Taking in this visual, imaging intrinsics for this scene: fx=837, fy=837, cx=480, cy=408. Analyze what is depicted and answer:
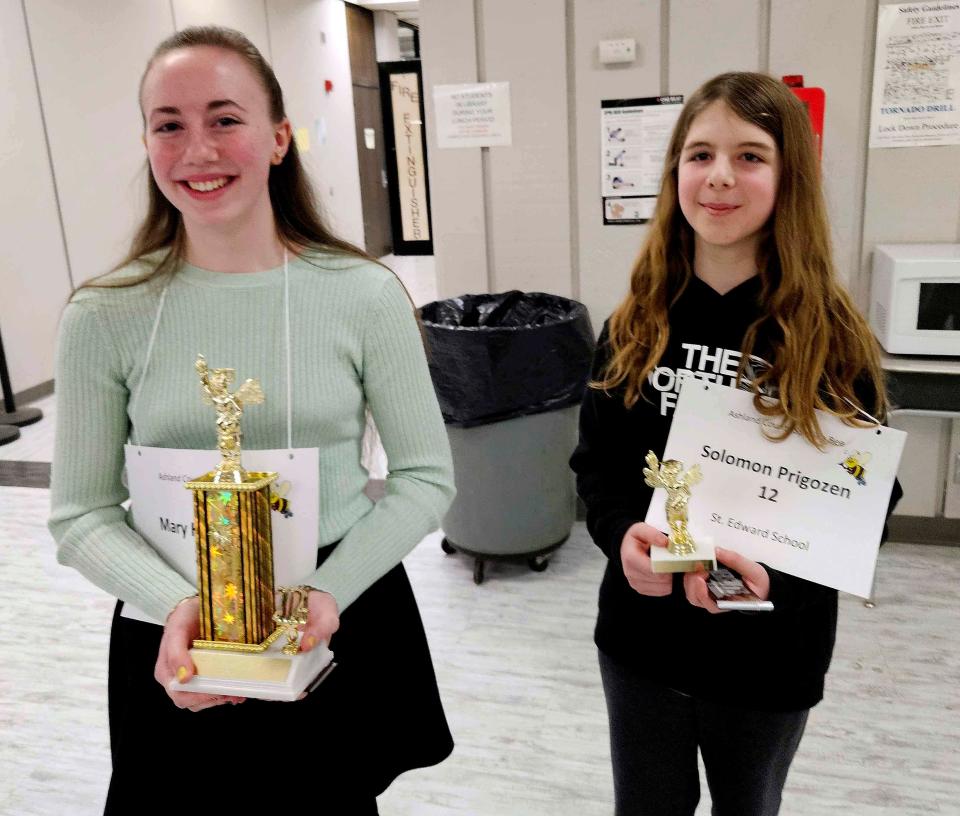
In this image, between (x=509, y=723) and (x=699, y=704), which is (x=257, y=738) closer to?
(x=699, y=704)

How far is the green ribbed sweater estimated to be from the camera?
106 centimetres

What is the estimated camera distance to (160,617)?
1.04 meters

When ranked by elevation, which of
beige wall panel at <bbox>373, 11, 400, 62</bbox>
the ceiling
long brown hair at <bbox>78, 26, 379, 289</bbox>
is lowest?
long brown hair at <bbox>78, 26, 379, 289</bbox>

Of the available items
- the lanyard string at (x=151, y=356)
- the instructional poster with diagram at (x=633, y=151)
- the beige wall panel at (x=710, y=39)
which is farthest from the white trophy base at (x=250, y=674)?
the beige wall panel at (x=710, y=39)

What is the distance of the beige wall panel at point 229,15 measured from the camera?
22.1ft

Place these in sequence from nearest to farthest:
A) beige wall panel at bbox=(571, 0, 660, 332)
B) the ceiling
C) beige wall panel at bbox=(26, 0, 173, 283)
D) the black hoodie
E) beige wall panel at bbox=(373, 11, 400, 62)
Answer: the black hoodie, beige wall panel at bbox=(571, 0, 660, 332), beige wall panel at bbox=(26, 0, 173, 283), the ceiling, beige wall panel at bbox=(373, 11, 400, 62)

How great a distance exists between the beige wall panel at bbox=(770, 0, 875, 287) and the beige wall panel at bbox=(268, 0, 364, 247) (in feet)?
17.3

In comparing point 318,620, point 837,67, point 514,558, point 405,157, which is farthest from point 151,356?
point 405,157

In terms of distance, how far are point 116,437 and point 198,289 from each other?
222mm

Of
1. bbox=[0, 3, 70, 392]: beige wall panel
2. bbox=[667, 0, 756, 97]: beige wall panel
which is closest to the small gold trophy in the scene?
bbox=[667, 0, 756, 97]: beige wall panel

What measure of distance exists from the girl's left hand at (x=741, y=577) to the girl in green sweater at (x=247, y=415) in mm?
353

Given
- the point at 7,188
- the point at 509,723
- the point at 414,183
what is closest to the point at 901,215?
the point at 509,723

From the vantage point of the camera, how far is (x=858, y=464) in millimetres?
1088

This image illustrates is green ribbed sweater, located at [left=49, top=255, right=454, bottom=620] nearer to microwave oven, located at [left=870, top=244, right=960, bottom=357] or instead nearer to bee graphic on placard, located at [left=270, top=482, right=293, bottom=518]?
bee graphic on placard, located at [left=270, top=482, right=293, bottom=518]
